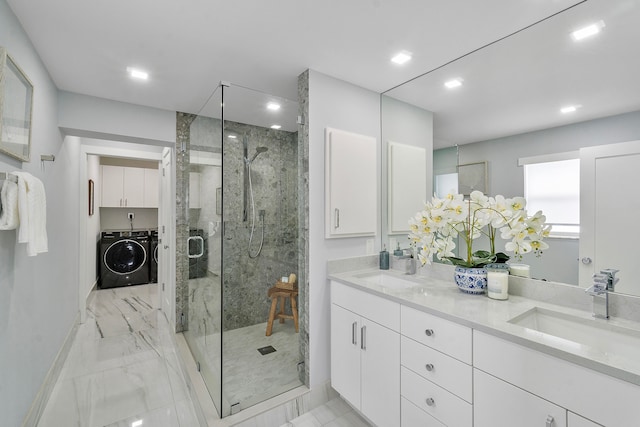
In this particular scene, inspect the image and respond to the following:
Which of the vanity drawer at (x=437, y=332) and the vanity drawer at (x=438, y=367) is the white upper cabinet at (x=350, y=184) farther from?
the vanity drawer at (x=438, y=367)

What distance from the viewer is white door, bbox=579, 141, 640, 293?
1261 millimetres

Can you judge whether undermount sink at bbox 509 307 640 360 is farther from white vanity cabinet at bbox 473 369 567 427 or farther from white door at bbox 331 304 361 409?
white door at bbox 331 304 361 409

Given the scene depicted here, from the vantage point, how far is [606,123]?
1340mm

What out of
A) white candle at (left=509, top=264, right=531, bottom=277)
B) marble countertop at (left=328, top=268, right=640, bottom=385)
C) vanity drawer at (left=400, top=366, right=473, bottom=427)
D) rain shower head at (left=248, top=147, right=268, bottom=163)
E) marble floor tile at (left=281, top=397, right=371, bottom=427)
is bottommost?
marble floor tile at (left=281, top=397, right=371, bottom=427)

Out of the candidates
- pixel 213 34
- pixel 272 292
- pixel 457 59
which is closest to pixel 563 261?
pixel 457 59

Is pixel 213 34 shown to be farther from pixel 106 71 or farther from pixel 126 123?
pixel 126 123

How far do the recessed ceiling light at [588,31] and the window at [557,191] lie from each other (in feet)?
1.91

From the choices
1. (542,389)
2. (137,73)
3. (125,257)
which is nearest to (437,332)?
(542,389)

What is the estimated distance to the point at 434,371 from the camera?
138 cm

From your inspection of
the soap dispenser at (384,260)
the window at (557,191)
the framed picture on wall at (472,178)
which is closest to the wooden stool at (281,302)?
the soap dispenser at (384,260)

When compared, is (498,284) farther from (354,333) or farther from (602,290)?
(354,333)

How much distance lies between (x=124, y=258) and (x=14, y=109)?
4.50 m

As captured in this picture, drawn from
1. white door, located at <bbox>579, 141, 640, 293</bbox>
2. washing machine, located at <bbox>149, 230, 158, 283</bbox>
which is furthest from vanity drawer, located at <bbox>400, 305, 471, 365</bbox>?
washing machine, located at <bbox>149, 230, 158, 283</bbox>

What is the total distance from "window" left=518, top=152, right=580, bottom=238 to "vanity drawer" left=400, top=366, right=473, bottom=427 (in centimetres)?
99
